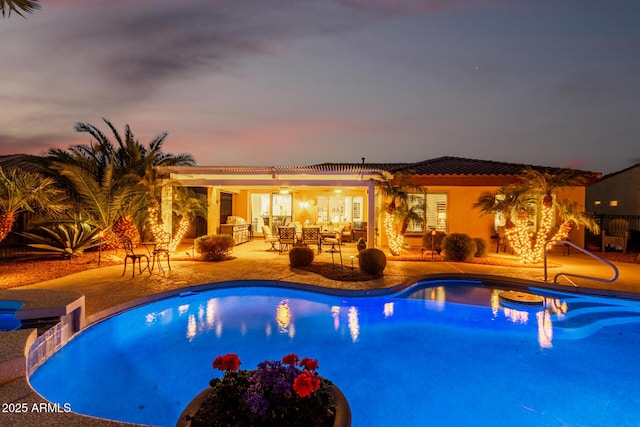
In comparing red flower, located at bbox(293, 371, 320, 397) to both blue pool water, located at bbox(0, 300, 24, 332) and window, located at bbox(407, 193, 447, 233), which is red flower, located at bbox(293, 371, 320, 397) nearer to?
blue pool water, located at bbox(0, 300, 24, 332)

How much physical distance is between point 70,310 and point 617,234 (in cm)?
1756

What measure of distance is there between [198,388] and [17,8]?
7.89m

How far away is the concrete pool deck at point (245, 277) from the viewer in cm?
623

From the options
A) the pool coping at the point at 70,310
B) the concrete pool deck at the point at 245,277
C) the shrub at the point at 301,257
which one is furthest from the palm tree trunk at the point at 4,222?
the shrub at the point at 301,257

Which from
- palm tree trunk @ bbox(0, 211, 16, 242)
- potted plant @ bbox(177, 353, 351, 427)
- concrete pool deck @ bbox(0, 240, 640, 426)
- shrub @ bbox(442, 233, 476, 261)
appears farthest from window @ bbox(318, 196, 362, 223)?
potted plant @ bbox(177, 353, 351, 427)

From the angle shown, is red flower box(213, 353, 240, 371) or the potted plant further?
red flower box(213, 353, 240, 371)

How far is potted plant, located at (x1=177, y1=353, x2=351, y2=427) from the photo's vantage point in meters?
2.32

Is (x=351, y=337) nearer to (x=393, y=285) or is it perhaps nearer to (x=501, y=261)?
(x=393, y=285)

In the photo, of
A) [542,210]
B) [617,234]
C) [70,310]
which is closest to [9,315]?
[70,310]

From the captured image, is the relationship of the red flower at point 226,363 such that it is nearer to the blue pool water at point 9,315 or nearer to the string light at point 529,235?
the blue pool water at point 9,315

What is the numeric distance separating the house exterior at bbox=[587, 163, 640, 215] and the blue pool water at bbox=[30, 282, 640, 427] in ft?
46.4

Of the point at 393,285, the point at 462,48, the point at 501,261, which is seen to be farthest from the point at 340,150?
the point at 393,285

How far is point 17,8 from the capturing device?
675cm

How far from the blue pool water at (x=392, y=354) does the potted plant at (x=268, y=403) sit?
158 centimetres
